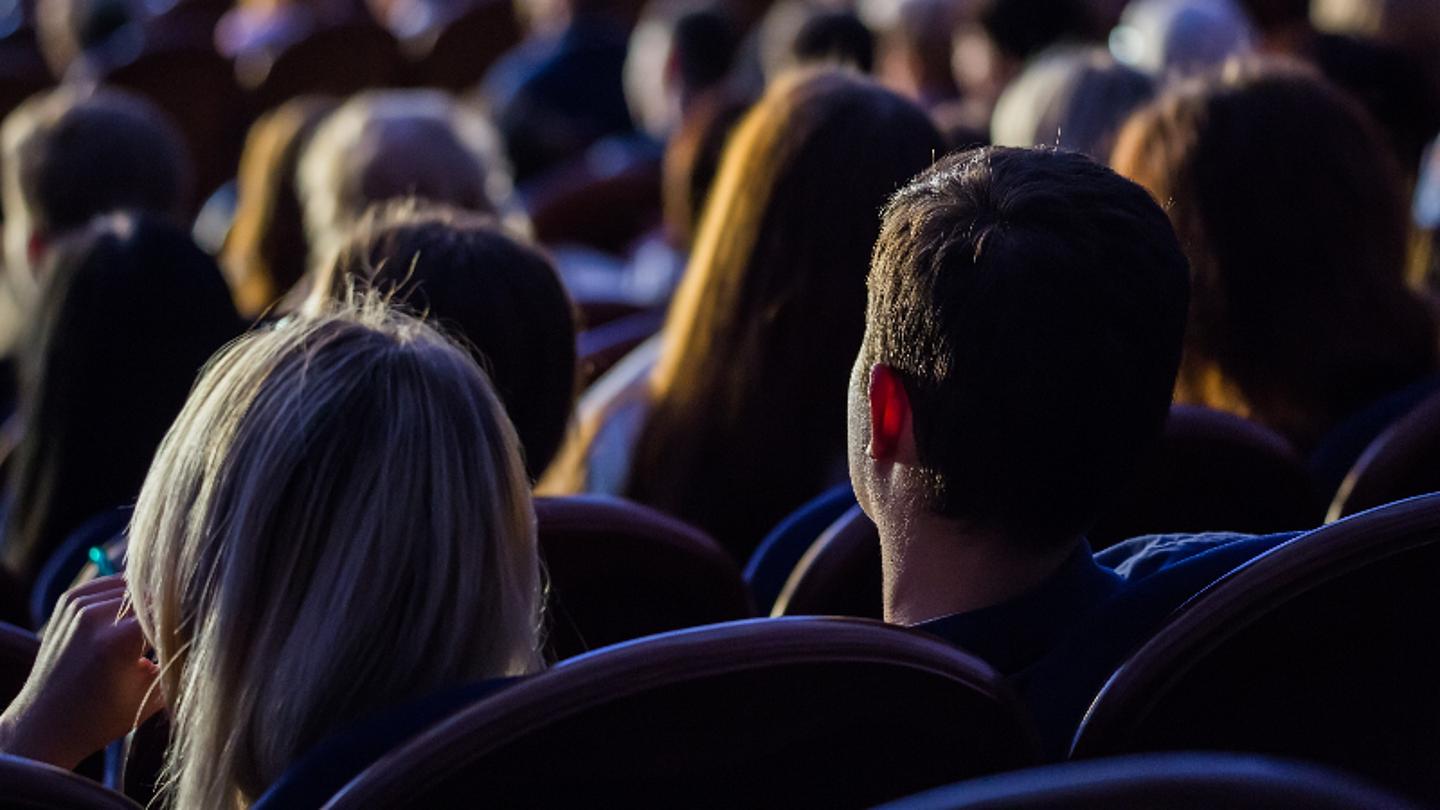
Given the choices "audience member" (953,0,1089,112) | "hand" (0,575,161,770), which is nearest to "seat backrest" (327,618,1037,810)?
"hand" (0,575,161,770)

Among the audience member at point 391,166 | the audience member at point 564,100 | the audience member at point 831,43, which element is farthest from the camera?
the audience member at point 564,100

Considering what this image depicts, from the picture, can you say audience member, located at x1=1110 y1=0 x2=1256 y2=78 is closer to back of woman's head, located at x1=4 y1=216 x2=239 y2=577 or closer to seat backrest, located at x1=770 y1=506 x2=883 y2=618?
back of woman's head, located at x1=4 y1=216 x2=239 y2=577

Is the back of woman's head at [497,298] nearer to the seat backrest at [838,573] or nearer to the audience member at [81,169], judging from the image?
the seat backrest at [838,573]

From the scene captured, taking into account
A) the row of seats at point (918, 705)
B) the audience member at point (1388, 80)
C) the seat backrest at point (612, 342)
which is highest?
the row of seats at point (918, 705)

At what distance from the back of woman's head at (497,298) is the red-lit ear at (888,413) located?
637 mm

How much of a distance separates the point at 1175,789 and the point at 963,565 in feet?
2.26

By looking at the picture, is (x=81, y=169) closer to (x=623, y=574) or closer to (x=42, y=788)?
(x=623, y=574)

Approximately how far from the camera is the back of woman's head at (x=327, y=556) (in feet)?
4.24

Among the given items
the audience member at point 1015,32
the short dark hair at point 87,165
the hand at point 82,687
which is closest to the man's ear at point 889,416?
the hand at point 82,687

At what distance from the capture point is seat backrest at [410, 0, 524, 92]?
7922mm

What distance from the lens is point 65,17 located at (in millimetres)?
7625

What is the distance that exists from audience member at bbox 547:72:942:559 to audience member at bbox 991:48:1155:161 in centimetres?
69

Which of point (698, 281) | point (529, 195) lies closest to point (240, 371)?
point (698, 281)

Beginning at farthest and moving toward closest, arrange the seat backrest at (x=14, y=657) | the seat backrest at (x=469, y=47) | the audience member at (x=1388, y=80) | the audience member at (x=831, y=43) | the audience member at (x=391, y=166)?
the seat backrest at (x=469, y=47)
the audience member at (x=831, y=43)
the audience member at (x=1388, y=80)
the audience member at (x=391, y=166)
the seat backrest at (x=14, y=657)
